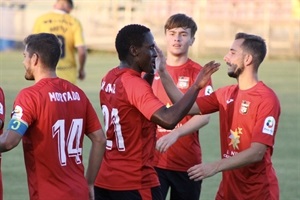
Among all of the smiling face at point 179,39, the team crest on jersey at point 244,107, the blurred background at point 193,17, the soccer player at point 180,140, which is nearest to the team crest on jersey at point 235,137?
the team crest on jersey at point 244,107

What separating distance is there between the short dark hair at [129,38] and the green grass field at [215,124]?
14.2 ft

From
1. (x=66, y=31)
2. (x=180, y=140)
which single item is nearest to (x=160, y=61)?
(x=180, y=140)

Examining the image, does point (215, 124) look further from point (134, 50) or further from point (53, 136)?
point (53, 136)

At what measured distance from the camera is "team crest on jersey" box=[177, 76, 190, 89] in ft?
29.3

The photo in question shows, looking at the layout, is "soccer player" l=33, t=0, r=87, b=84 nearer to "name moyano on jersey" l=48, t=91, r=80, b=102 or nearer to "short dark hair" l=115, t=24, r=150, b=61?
"short dark hair" l=115, t=24, r=150, b=61

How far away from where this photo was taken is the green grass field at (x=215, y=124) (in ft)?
Result: 38.7

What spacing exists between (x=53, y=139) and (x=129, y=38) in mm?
1055

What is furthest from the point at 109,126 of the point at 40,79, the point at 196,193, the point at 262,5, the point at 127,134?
the point at 262,5

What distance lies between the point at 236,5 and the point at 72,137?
32987 mm

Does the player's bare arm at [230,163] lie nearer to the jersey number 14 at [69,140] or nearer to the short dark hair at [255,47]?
the short dark hair at [255,47]

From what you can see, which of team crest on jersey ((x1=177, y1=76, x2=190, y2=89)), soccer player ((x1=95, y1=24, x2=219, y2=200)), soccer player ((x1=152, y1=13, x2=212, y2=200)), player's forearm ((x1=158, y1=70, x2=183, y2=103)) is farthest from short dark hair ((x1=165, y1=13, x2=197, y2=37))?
soccer player ((x1=95, y1=24, x2=219, y2=200))

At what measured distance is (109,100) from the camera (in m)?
6.97

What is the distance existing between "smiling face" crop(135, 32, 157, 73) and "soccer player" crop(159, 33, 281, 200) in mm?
890

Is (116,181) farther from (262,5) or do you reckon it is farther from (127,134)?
(262,5)
